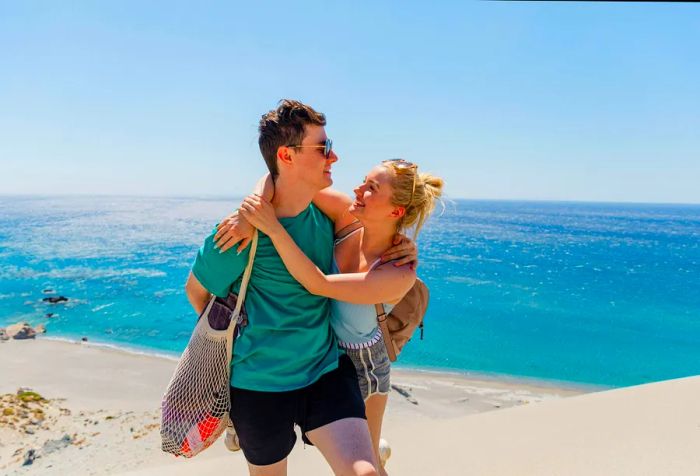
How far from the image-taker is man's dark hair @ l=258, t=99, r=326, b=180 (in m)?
2.89

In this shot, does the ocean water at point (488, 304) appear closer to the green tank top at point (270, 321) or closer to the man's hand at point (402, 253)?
the man's hand at point (402, 253)

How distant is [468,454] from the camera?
5.22 m

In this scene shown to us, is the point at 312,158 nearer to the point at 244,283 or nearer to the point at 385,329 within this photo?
the point at 244,283

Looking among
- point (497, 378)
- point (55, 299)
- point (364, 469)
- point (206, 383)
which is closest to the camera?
point (364, 469)

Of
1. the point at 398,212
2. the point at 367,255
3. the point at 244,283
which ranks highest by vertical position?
the point at 398,212

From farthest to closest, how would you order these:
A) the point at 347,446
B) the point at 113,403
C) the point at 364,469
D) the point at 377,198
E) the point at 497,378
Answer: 1. the point at 497,378
2. the point at 113,403
3. the point at 377,198
4. the point at 347,446
5. the point at 364,469

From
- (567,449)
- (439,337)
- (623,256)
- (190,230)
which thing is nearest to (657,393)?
(567,449)

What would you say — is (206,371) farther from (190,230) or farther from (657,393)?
(190,230)

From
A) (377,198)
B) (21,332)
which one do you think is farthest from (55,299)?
(377,198)

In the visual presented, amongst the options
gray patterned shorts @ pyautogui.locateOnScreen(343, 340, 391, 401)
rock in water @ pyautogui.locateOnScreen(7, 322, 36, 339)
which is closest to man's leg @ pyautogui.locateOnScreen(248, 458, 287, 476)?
gray patterned shorts @ pyautogui.locateOnScreen(343, 340, 391, 401)

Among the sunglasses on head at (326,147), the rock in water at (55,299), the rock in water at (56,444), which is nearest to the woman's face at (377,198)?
the sunglasses on head at (326,147)

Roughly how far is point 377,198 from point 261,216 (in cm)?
70

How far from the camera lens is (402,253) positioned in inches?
120

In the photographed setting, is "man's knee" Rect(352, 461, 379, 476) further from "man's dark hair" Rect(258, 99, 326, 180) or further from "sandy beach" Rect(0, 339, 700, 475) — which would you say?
"sandy beach" Rect(0, 339, 700, 475)
